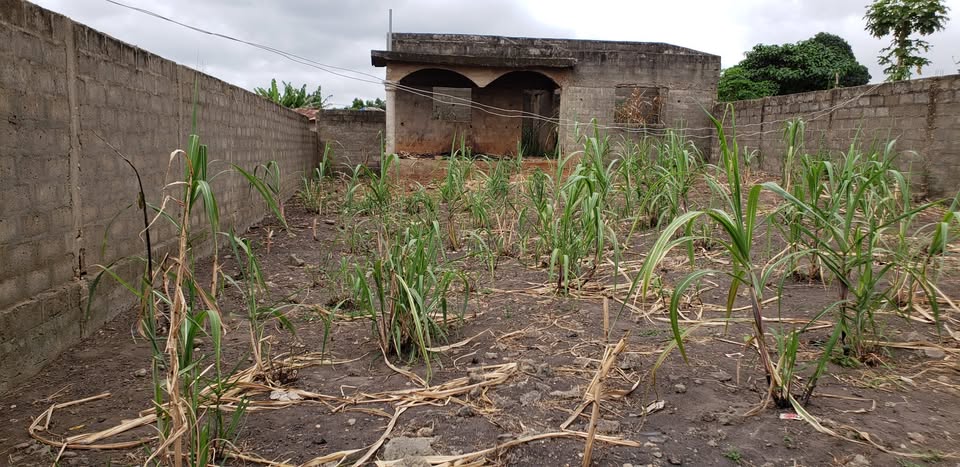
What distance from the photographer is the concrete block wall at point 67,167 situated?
2.30 meters

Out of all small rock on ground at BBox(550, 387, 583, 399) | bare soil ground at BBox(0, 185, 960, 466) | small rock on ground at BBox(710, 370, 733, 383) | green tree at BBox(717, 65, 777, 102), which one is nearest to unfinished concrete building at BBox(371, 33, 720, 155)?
bare soil ground at BBox(0, 185, 960, 466)

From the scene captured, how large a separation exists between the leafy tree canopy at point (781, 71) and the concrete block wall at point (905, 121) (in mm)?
13747

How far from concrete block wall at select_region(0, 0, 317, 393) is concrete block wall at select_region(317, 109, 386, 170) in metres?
8.30

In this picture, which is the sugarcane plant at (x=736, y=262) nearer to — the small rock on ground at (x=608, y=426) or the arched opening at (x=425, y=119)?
the small rock on ground at (x=608, y=426)

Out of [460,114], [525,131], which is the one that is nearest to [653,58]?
[525,131]

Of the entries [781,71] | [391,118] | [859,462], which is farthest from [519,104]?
[781,71]

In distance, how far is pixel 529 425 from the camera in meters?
1.95

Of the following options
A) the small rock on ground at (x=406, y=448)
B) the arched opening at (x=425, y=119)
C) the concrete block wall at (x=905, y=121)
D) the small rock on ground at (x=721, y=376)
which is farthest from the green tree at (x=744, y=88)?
the small rock on ground at (x=406, y=448)

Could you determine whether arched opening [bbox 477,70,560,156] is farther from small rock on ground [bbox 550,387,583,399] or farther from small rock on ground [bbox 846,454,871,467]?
small rock on ground [bbox 846,454,871,467]

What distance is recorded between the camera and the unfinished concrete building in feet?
34.4

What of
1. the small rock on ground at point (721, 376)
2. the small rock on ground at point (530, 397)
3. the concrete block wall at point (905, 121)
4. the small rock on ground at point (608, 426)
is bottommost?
the small rock on ground at point (608, 426)

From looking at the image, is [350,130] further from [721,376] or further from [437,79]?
[721,376]

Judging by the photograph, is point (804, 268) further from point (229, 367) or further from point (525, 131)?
point (525, 131)

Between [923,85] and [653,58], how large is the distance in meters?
5.13
